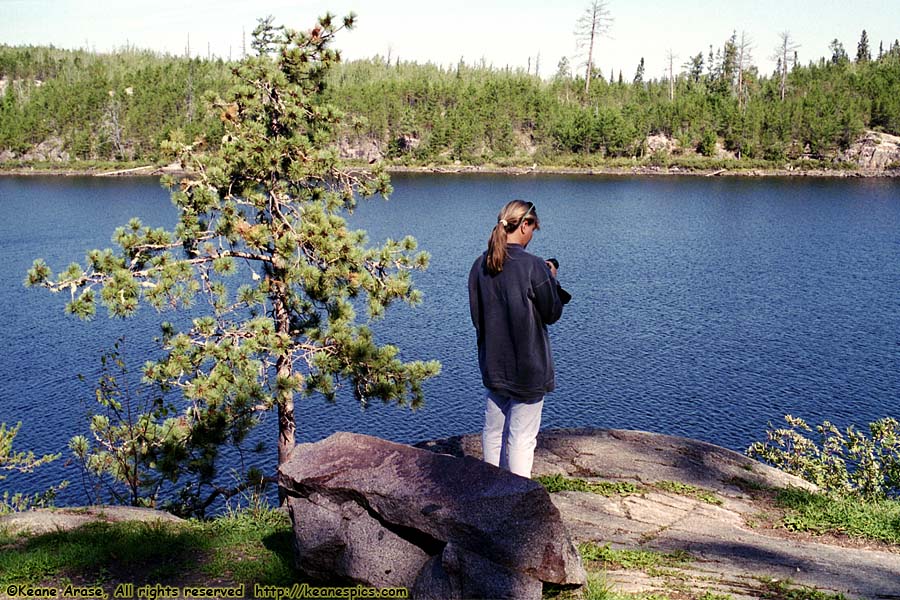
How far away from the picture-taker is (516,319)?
589 centimetres

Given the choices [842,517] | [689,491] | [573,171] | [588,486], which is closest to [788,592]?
[842,517]

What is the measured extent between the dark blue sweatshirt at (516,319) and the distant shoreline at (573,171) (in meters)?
100

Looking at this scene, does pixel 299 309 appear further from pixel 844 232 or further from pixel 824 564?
pixel 844 232

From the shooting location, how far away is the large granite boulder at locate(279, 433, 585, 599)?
203 inches

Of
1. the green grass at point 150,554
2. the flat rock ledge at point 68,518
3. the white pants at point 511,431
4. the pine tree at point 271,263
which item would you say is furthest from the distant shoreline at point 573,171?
the white pants at point 511,431

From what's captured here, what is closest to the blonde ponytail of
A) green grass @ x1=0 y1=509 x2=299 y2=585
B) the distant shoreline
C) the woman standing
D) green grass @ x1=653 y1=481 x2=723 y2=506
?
the woman standing

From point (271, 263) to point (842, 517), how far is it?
10.3 meters

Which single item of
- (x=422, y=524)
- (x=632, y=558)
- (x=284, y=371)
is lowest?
(x=284, y=371)

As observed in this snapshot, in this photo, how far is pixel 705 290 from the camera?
4028 cm

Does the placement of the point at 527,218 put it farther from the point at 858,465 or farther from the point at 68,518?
the point at 858,465

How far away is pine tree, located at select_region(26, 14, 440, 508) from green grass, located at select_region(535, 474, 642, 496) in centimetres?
526

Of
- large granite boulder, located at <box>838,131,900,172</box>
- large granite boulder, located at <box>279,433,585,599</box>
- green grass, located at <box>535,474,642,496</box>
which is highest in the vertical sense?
large granite boulder, located at <box>838,131,900,172</box>

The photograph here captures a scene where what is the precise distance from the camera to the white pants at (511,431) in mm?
6141

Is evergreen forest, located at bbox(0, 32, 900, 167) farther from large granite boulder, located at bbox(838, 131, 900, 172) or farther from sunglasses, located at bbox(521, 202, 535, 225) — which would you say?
sunglasses, located at bbox(521, 202, 535, 225)
